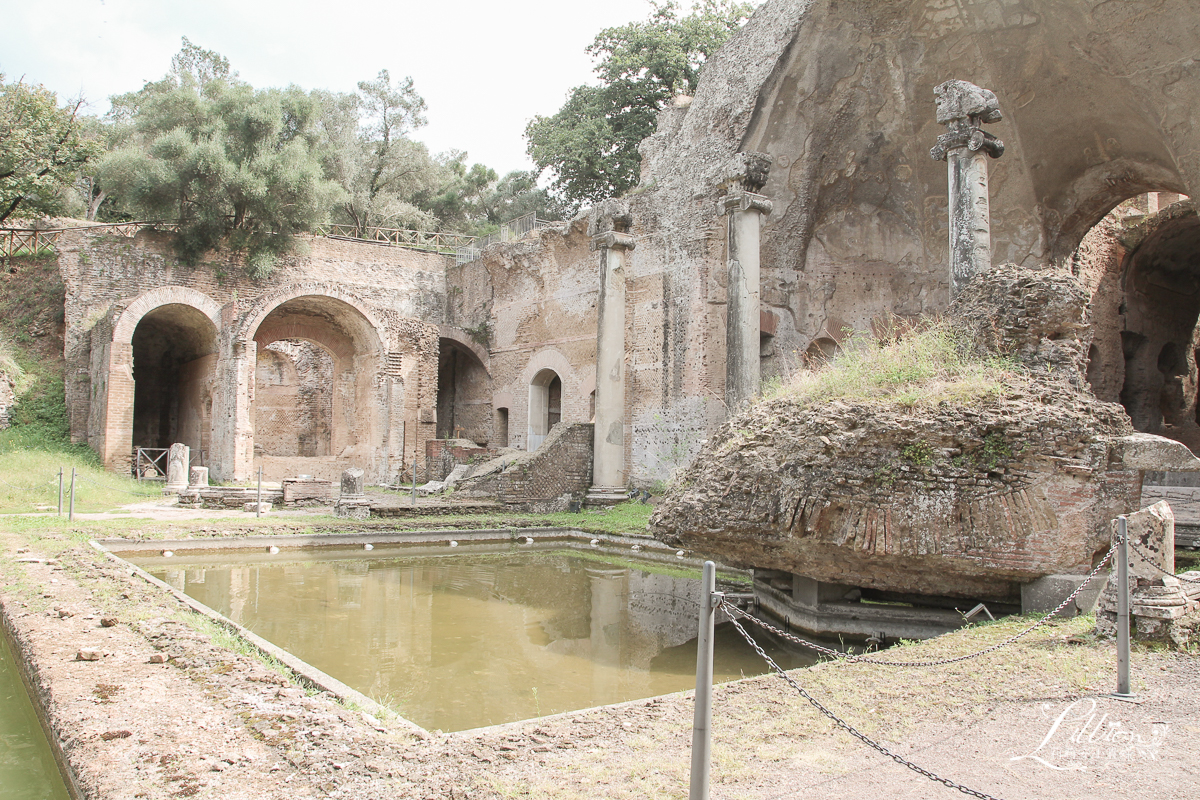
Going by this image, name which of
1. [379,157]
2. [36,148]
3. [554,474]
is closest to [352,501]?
[554,474]

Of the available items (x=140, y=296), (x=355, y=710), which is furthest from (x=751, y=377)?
(x=140, y=296)

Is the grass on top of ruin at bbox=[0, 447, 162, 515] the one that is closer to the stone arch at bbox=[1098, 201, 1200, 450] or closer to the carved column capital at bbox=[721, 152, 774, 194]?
the carved column capital at bbox=[721, 152, 774, 194]

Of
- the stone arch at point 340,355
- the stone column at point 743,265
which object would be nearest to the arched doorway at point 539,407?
the stone arch at point 340,355

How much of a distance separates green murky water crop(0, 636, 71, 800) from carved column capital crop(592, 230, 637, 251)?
12.0 meters

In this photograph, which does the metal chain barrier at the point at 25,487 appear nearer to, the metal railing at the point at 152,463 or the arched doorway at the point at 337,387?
the metal railing at the point at 152,463

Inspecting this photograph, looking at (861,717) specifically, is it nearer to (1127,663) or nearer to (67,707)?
(1127,663)

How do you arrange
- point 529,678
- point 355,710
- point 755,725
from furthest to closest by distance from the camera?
point 529,678 → point 355,710 → point 755,725

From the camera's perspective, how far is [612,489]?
14906 mm

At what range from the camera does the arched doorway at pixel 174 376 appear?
64.5 ft

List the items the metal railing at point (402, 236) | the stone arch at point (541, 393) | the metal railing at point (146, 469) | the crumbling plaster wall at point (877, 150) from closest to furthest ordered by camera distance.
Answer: the crumbling plaster wall at point (877, 150) → the metal railing at point (146, 469) → the stone arch at point (541, 393) → the metal railing at point (402, 236)

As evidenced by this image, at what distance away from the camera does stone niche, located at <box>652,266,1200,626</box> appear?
5.57m

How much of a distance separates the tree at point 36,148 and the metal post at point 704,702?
25325 millimetres

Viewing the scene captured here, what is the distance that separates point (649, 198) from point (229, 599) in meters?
11.3

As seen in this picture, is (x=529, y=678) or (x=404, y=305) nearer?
(x=529, y=678)
